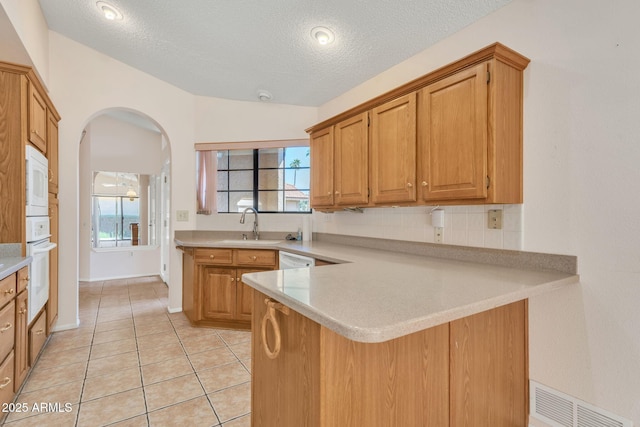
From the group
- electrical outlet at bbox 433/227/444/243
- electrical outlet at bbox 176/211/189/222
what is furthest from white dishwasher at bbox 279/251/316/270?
electrical outlet at bbox 176/211/189/222

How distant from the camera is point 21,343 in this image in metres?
1.87

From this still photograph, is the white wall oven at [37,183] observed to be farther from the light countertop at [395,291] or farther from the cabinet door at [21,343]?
the light countertop at [395,291]

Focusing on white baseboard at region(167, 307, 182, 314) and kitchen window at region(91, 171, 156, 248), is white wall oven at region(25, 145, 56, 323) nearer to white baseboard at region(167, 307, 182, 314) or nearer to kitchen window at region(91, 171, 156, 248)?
white baseboard at region(167, 307, 182, 314)

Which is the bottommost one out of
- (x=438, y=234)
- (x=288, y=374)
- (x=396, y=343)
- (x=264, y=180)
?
(x=288, y=374)

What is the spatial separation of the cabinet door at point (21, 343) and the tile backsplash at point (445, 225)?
2.45 m

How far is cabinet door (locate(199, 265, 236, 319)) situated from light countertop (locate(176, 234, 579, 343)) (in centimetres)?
170

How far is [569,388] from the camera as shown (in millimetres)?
1458

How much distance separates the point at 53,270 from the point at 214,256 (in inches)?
55.9

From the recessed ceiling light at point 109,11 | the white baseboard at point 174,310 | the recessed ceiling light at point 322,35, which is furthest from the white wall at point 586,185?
the white baseboard at point 174,310

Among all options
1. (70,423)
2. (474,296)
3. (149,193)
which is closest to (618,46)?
(474,296)

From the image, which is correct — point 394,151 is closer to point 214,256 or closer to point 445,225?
point 445,225

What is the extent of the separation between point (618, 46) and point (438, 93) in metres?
0.76

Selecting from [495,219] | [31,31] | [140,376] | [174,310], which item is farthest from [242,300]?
[31,31]

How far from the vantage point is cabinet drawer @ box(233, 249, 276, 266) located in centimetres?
288
